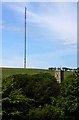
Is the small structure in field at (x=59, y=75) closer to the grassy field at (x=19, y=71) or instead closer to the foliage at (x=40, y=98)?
the grassy field at (x=19, y=71)

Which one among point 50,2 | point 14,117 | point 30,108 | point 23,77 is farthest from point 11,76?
point 50,2

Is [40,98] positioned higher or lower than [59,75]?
lower

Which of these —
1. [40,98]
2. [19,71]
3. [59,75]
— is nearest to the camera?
[40,98]

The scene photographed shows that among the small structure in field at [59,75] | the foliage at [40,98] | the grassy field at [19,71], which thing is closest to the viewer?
the foliage at [40,98]

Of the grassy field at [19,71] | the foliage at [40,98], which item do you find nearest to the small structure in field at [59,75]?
the grassy field at [19,71]

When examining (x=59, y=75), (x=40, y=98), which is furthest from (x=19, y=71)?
(x=59, y=75)

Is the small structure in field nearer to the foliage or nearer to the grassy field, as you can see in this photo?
the grassy field

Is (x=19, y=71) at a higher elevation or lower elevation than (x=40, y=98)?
higher

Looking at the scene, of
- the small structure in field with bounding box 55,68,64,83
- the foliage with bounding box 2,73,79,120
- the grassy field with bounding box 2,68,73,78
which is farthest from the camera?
the small structure in field with bounding box 55,68,64,83

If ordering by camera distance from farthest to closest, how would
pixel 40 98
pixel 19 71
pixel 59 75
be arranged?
pixel 59 75, pixel 19 71, pixel 40 98

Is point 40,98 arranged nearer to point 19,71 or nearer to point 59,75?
point 19,71

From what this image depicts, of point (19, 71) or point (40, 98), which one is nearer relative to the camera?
point (40, 98)

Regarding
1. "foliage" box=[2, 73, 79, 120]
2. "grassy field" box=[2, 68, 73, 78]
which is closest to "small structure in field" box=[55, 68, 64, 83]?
"grassy field" box=[2, 68, 73, 78]

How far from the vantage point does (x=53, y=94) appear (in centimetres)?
759
